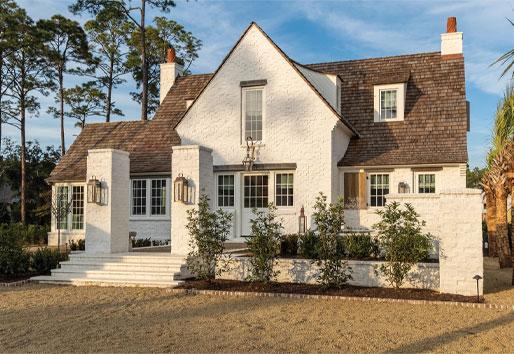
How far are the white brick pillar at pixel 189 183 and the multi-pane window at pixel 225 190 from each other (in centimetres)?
413

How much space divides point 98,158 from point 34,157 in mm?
28479

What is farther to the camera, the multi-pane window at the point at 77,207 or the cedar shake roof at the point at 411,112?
the multi-pane window at the point at 77,207

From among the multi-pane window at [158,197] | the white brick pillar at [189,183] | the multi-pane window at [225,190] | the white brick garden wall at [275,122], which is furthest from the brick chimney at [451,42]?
the multi-pane window at [158,197]

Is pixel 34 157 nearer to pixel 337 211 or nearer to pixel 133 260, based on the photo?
pixel 133 260

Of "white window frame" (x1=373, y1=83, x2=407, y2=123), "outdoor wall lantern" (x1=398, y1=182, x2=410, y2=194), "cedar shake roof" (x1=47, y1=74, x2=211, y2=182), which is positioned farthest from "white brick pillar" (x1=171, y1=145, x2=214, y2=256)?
"white window frame" (x1=373, y1=83, x2=407, y2=123)

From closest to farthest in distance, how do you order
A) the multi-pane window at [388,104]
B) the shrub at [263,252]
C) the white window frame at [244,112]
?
the shrub at [263,252] → the white window frame at [244,112] → the multi-pane window at [388,104]

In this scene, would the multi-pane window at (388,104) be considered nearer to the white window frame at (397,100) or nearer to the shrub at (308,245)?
the white window frame at (397,100)

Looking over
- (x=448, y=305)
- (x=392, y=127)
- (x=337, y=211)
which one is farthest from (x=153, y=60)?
(x=448, y=305)

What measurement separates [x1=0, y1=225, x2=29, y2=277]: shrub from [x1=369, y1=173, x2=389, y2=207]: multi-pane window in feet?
37.4

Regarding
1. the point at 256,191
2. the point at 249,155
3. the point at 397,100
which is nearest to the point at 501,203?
the point at 397,100

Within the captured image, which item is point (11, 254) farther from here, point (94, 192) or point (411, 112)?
Answer: point (411, 112)

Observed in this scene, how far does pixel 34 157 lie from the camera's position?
41.2m

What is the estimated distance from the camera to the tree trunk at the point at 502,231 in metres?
16.2

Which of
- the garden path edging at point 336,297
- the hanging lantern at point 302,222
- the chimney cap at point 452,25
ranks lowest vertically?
the garden path edging at point 336,297
